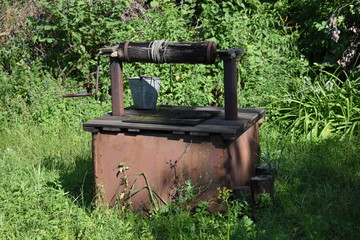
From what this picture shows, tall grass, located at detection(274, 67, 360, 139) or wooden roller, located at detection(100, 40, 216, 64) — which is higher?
wooden roller, located at detection(100, 40, 216, 64)

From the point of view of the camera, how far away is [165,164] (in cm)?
498

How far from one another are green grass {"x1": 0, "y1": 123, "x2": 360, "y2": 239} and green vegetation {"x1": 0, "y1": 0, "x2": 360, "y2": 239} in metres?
0.01

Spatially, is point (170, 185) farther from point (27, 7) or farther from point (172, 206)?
point (27, 7)

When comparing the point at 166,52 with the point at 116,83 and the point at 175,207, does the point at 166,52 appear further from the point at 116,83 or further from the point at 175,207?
the point at 175,207

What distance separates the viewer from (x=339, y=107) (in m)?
7.45

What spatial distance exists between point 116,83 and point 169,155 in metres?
0.90

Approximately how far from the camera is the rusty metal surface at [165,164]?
190 inches

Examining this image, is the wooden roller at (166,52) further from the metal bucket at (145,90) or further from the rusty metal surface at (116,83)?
the metal bucket at (145,90)

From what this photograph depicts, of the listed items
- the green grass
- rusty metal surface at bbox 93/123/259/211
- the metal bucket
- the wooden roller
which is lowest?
the green grass

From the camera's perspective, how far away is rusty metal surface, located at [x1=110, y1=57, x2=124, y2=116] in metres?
5.32

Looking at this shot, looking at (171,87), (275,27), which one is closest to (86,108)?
(171,87)

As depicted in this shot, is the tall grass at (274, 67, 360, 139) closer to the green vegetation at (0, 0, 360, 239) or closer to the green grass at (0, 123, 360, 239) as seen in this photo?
the green vegetation at (0, 0, 360, 239)

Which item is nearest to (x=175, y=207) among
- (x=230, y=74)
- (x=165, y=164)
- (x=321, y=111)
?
(x=165, y=164)

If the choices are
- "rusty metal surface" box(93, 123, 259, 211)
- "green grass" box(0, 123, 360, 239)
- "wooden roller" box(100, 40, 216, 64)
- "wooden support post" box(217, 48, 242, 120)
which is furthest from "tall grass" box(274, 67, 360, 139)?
"wooden roller" box(100, 40, 216, 64)
